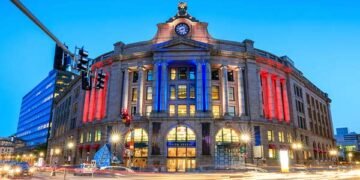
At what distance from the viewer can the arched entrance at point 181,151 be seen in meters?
50.2

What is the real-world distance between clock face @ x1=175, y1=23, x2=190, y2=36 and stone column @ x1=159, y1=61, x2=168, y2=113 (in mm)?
8186

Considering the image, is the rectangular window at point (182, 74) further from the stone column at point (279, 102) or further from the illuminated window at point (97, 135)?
the stone column at point (279, 102)

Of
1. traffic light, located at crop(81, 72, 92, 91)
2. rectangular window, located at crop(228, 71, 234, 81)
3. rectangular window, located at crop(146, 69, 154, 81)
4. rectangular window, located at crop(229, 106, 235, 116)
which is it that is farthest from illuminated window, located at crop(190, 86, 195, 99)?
traffic light, located at crop(81, 72, 92, 91)

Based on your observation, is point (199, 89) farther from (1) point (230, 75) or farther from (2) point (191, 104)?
(1) point (230, 75)

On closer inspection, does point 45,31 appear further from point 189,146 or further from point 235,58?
point 235,58

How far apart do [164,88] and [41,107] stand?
11923 cm

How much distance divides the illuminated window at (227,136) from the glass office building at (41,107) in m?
100.0

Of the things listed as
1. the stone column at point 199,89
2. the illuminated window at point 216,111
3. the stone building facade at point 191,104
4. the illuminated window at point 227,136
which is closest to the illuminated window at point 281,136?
the stone building facade at point 191,104

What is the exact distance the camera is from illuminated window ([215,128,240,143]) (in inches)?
2035

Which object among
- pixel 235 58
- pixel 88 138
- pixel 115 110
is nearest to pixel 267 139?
pixel 235 58

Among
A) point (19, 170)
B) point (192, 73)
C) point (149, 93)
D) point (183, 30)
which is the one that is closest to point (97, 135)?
point (149, 93)

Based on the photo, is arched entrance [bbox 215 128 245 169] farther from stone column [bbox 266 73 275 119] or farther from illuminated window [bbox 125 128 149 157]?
illuminated window [bbox 125 128 149 157]

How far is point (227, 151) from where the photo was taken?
50.3m

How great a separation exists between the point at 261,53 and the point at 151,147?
30.8 m
